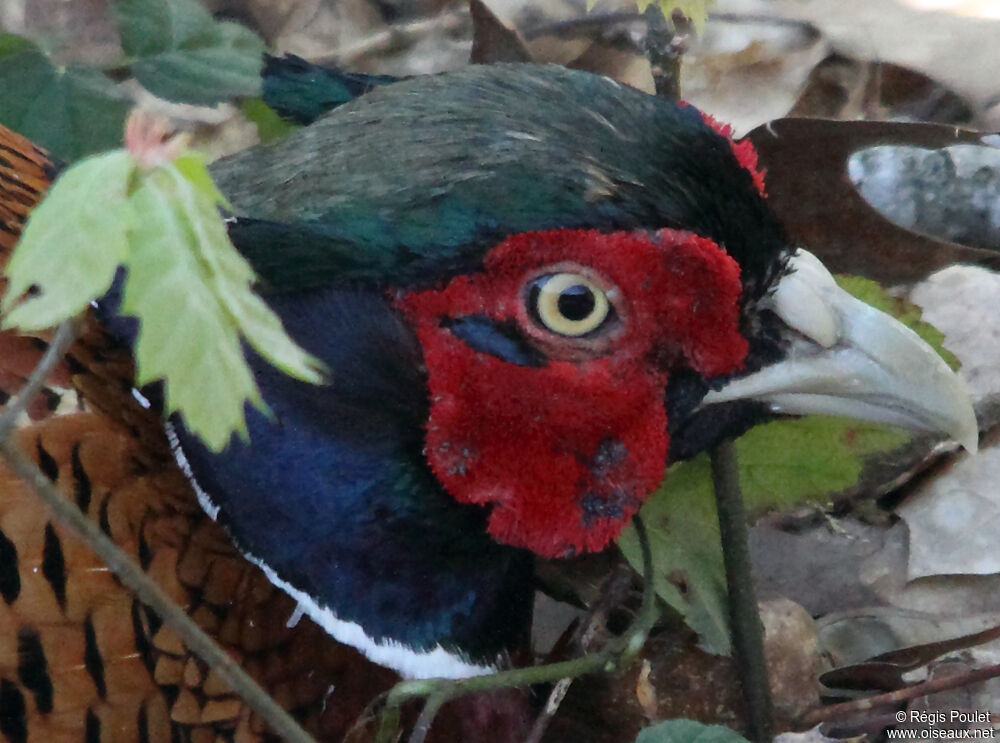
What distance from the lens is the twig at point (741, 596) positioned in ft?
4.73

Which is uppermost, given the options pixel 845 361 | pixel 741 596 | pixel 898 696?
pixel 845 361

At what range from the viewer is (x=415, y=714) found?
142 centimetres

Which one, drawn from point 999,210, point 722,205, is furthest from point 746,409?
point 999,210

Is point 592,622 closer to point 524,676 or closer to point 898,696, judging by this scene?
point 524,676

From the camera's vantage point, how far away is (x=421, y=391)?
3.92 ft

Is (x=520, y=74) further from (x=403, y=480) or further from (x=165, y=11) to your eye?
(x=165, y=11)

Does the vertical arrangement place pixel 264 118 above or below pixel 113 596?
above

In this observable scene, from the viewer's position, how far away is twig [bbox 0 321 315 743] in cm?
67

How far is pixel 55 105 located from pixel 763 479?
1411mm

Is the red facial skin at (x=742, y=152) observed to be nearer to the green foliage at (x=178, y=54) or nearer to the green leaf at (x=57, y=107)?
the green foliage at (x=178, y=54)

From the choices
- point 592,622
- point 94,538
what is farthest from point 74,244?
point 592,622

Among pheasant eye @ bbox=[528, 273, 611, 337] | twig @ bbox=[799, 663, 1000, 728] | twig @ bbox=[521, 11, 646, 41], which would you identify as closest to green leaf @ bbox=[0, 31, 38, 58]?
pheasant eye @ bbox=[528, 273, 611, 337]

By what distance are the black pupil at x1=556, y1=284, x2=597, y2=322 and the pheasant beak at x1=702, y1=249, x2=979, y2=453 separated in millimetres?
224

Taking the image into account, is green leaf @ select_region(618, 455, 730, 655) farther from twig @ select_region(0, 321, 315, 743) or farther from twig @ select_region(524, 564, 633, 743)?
twig @ select_region(0, 321, 315, 743)
